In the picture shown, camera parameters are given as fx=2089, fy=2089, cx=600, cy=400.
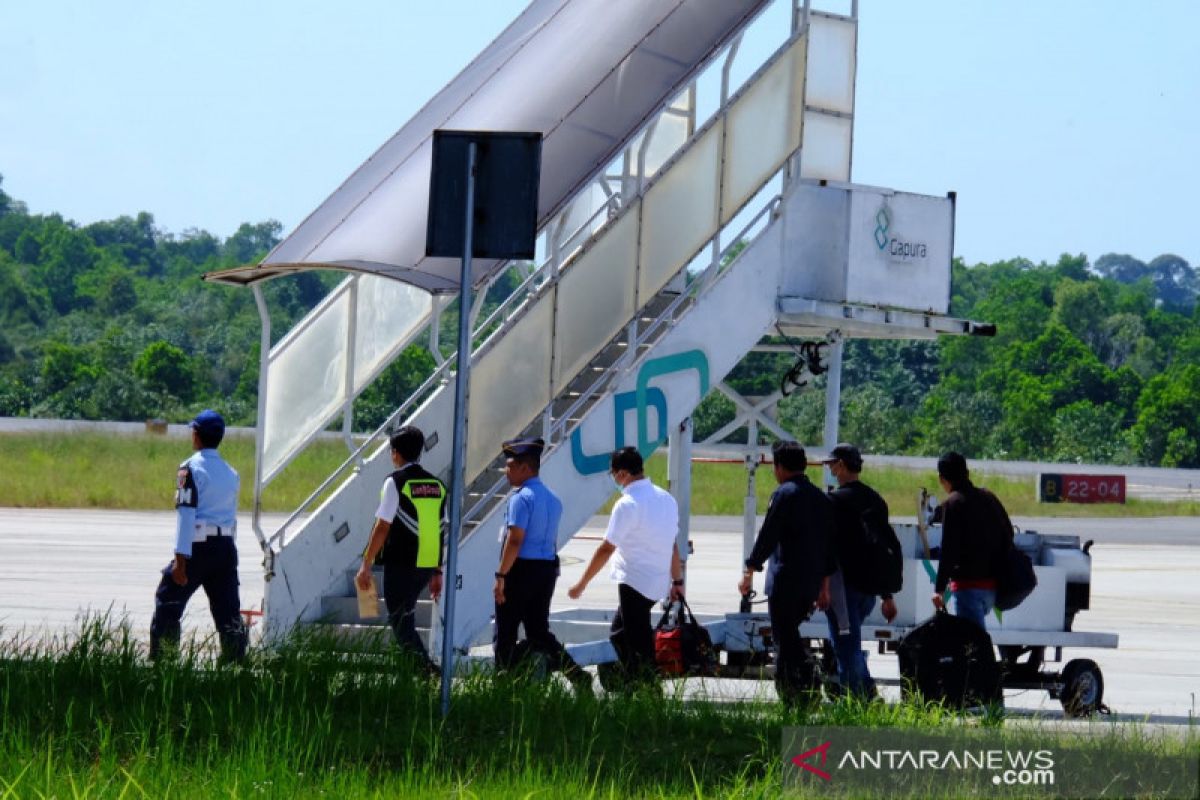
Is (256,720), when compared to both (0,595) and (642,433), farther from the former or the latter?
(0,595)

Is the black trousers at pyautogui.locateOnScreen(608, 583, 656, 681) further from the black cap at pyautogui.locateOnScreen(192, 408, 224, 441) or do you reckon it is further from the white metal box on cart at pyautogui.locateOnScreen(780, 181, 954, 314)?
the white metal box on cart at pyautogui.locateOnScreen(780, 181, 954, 314)

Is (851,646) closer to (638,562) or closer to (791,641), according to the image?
(791,641)

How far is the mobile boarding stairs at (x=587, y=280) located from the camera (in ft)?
46.3

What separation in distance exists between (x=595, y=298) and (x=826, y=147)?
262 cm

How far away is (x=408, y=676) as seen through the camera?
1122 centimetres

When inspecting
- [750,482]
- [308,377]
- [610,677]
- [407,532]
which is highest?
[308,377]

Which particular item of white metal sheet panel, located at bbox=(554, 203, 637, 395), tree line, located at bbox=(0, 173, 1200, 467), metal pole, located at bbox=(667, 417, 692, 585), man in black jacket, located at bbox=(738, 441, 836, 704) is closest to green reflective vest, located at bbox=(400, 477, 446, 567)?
man in black jacket, located at bbox=(738, 441, 836, 704)

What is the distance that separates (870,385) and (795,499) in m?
106

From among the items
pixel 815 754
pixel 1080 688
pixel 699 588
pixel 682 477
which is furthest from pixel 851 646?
pixel 699 588

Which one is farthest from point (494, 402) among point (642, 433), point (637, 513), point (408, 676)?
point (408, 676)

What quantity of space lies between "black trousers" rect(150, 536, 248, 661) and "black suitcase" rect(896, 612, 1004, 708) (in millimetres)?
4083

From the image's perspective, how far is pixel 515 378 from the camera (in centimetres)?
1441

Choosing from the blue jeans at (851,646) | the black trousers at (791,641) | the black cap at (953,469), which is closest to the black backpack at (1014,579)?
the black cap at (953,469)

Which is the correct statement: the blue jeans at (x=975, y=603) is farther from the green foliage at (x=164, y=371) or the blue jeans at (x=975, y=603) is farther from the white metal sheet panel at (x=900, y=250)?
the green foliage at (x=164, y=371)
